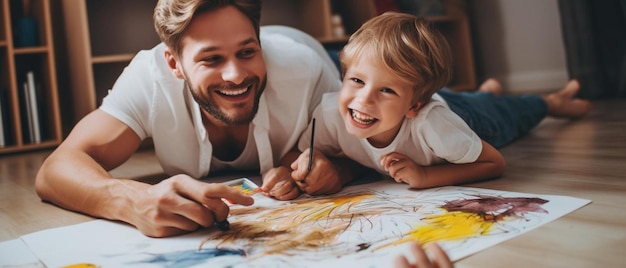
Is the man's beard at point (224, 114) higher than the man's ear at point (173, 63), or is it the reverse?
the man's ear at point (173, 63)

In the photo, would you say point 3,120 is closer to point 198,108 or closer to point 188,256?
point 198,108

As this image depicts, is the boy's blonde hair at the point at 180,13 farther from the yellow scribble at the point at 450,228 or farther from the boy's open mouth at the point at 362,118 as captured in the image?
the yellow scribble at the point at 450,228

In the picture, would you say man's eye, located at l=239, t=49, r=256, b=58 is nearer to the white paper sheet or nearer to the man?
the man

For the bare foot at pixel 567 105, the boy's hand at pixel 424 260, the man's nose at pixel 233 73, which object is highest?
the man's nose at pixel 233 73

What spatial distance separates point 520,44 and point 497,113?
1.78m

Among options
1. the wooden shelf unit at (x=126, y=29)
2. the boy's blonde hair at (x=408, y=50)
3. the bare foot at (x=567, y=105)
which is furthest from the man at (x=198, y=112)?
the wooden shelf unit at (x=126, y=29)

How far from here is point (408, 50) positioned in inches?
39.7

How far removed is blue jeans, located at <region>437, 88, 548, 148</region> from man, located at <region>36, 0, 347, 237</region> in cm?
33

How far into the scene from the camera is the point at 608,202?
35.7 inches

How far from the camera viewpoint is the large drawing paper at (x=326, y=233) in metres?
0.75

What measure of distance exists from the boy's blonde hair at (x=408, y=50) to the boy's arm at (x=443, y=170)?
125mm

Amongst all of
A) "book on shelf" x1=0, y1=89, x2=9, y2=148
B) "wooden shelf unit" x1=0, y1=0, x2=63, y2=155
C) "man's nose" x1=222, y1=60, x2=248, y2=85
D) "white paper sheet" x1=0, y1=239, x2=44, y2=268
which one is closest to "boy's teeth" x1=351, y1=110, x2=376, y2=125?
"man's nose" x1=222, y1=60, x2=248, y2=85

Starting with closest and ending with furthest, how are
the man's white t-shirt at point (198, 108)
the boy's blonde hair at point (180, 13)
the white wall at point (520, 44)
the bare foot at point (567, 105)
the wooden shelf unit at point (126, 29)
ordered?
the boy's blonde hair at point (180, 13) < the man's white t-shirt at point (198, 108) < the bare foot at point (567, 105) < the wooden shelf unit at point (126, 29) < the white wall at point (520, 44)

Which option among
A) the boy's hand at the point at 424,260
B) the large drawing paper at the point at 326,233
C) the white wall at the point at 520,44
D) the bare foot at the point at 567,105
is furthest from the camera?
the white wall at the point at 520,44
